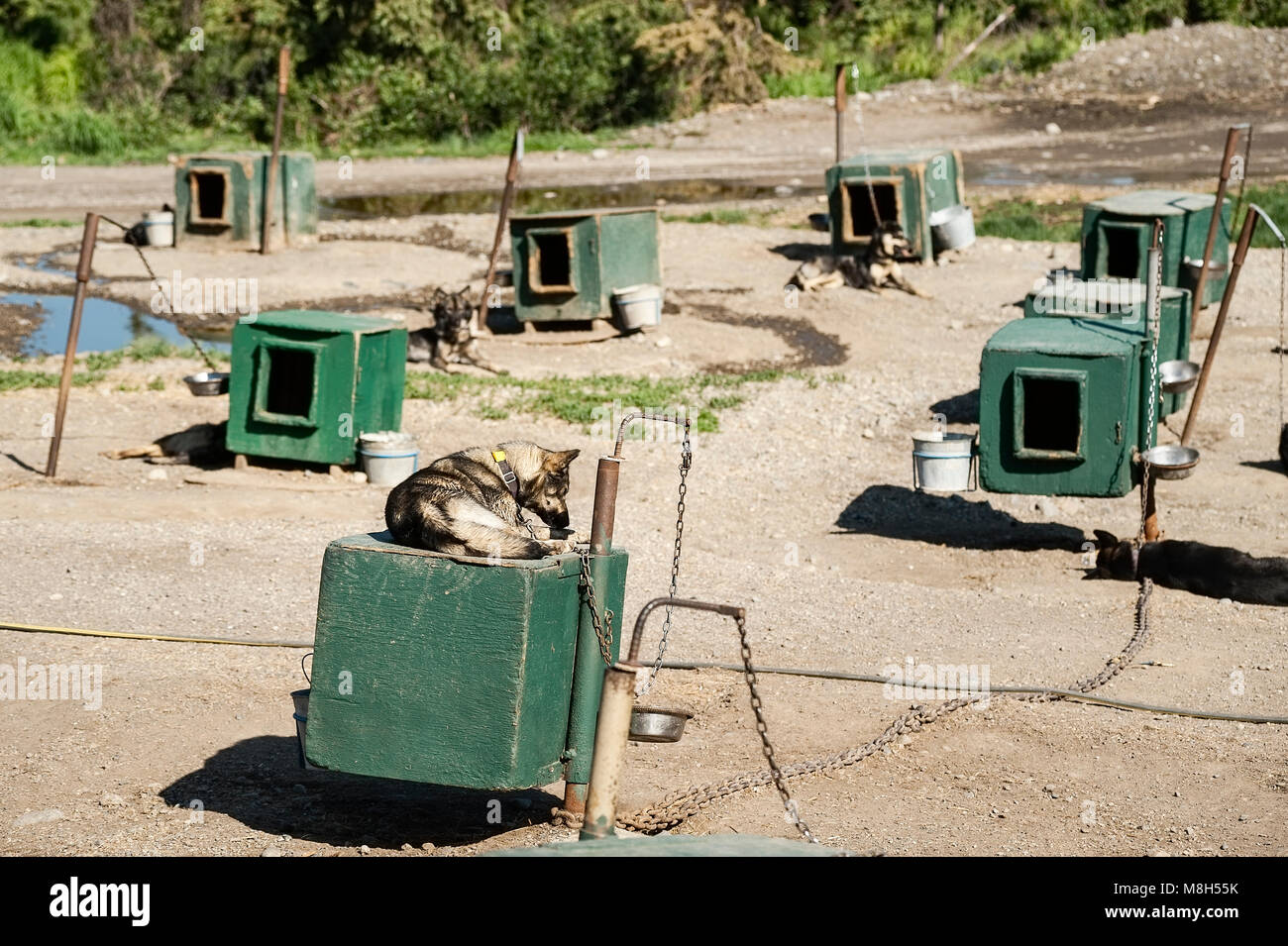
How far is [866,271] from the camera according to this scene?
19234mm

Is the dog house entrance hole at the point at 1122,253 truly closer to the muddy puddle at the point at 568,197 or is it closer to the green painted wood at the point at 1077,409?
the green painted wood at the point at 1077,409

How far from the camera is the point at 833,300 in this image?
18734 millimetres

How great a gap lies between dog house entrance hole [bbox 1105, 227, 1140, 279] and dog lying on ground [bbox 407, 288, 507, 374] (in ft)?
21.1

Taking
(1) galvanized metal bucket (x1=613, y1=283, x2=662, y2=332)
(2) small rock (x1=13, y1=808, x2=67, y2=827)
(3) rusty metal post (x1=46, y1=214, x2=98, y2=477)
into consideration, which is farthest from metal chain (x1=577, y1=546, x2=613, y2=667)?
(1) galvanized metal bucket (x1=613, y1=283, x2=662, y2=332)

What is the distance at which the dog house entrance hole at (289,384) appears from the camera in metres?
13.2

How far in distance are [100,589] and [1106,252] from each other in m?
11.2

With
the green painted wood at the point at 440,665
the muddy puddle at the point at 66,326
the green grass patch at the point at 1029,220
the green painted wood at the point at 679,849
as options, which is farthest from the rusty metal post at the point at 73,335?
the green grass patch at the point at 1029,220

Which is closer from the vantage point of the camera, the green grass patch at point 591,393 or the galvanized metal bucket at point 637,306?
the green grass patch at point 591,393

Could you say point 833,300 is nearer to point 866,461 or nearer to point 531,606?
point 866,461

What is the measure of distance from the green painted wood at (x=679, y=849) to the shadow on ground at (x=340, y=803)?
204cm

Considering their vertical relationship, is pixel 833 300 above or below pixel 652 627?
above

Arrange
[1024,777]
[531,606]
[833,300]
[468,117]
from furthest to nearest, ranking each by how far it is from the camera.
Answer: [468,117]
[833,300]
[1024,777]
[531,606]

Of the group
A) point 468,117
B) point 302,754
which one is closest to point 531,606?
point 302,754

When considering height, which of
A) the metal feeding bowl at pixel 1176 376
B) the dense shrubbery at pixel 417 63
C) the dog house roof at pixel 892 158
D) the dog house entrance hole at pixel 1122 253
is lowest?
the metal feeding bowl at pixel 1176 376
